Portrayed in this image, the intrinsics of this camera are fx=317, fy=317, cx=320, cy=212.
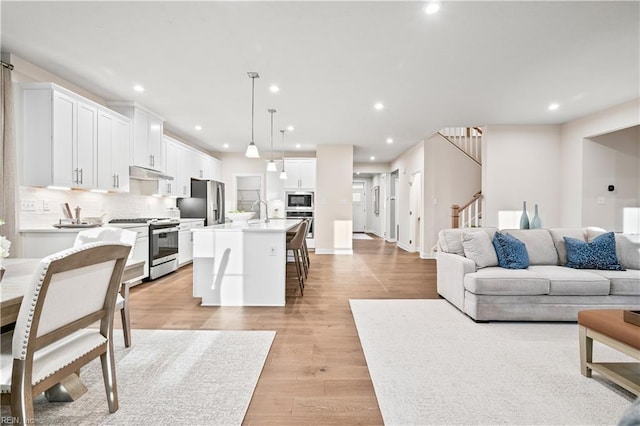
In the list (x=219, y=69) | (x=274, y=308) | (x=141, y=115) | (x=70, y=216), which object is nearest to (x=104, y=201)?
(x=70, y=216)

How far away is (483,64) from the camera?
3336mm

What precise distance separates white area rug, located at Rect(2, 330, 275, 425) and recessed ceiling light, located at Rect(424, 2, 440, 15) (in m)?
2.86

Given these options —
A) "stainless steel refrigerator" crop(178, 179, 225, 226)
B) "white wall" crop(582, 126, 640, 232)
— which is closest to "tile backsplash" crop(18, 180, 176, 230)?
"stainless steel refrigerator" crop(178, 179, 225, 226)

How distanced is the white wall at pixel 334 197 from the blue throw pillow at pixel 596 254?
15.3 ft

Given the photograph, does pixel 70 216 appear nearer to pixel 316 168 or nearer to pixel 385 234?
pixel 316 168

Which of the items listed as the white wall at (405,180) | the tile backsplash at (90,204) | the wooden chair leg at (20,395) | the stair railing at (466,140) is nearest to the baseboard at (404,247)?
the white wall at (405,180)

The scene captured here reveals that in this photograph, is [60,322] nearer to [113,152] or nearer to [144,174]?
[113,152]

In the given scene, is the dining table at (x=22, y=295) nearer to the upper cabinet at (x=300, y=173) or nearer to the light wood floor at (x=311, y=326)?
the light wood floor at (x=311, y=326)

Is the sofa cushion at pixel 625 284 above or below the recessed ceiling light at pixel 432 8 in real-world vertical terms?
below

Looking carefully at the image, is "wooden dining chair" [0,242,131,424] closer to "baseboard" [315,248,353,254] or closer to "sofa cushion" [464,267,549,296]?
"sofa cushion" [464,267,549,296]

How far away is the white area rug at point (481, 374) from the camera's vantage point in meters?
1.67

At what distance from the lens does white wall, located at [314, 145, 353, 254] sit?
7.57 meters

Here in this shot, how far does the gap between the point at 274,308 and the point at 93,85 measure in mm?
3561

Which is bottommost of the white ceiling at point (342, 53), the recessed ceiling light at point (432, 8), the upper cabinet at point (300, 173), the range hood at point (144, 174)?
the range hood at point (144, 174)
